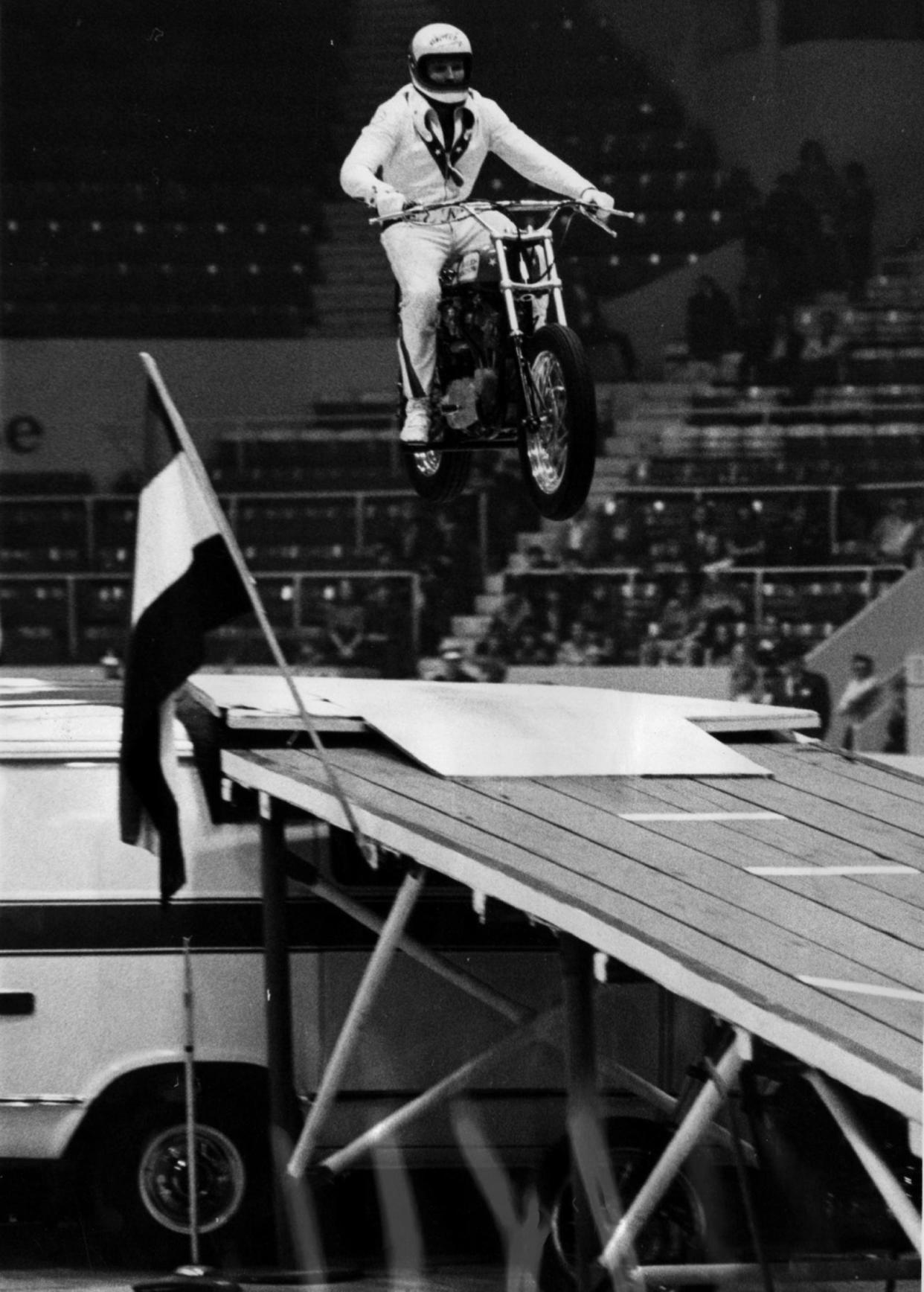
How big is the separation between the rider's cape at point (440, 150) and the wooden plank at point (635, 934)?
2.27 metres

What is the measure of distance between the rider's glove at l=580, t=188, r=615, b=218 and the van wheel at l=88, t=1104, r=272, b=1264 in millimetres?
Answer: 3226

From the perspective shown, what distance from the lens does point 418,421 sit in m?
8.34

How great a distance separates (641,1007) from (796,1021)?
9.55 feet

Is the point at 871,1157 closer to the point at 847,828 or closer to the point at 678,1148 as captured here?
the point at 678,1148

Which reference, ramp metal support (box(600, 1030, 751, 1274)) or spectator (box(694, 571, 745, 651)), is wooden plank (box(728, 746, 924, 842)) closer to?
ramp metal support (box(600, 1030, 751, 1274))

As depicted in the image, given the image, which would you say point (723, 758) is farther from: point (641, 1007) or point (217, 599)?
point (217, 599)

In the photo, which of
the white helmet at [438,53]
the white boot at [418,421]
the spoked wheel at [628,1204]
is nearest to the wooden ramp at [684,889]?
the spoked wheel at [628,1204]

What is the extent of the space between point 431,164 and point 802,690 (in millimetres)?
3826

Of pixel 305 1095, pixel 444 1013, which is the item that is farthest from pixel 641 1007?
pixel 305 1095

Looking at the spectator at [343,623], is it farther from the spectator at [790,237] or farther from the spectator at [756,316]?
the spectator at [790,237]

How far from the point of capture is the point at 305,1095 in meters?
7.43

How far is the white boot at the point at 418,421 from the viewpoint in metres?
8.32

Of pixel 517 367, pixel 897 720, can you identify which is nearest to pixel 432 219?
pixel 517 367

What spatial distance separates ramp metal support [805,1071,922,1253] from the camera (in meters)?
4.40
